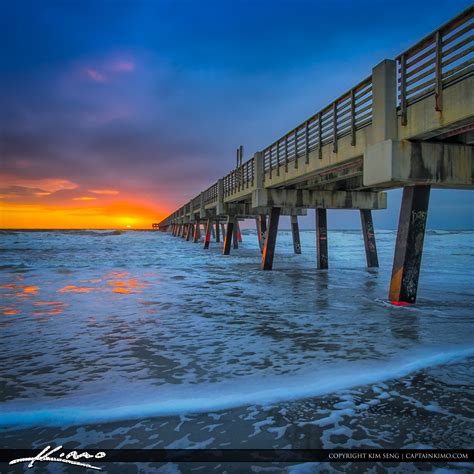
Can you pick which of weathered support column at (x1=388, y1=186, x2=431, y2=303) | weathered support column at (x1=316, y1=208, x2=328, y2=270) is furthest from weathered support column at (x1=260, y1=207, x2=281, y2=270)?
weathered support column at (x1=388, y1=186, x2=431, y2=303)

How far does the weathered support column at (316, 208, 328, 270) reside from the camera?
18125mm

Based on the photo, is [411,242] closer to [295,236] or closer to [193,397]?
[193,397]

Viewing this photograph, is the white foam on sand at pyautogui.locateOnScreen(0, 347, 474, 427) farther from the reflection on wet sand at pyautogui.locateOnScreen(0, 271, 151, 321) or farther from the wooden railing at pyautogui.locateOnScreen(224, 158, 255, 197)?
the wooden railing at pyautogui.locateOnScreen(224, 158, 255, 197)

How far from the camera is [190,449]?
110 inches

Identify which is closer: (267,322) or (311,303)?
(267,322)

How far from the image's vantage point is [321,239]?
718 inches

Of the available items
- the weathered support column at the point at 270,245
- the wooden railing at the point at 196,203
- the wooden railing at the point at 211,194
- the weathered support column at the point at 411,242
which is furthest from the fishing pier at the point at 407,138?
the wooden railing at the point at 196,203

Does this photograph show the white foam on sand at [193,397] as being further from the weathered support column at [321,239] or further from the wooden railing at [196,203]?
the wooden railing at [196,203]

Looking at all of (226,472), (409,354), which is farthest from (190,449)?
(409,354)

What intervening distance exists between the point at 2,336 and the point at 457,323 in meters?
8.23

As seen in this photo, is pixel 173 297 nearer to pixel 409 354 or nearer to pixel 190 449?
pixel 409 354

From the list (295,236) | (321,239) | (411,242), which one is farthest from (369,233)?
(295,236)

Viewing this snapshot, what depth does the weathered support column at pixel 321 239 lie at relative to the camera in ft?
59.5
